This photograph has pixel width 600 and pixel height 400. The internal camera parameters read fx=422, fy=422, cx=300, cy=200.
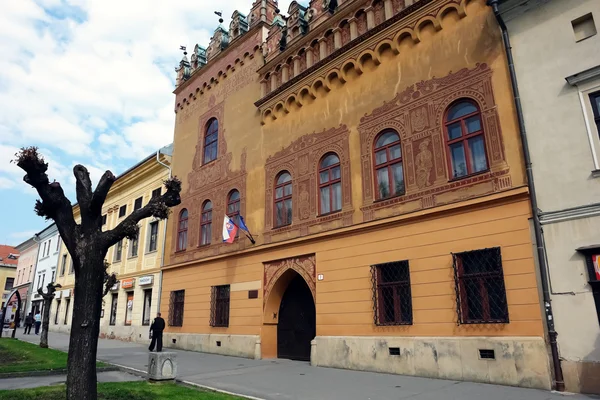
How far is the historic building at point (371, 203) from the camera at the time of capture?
415 inches

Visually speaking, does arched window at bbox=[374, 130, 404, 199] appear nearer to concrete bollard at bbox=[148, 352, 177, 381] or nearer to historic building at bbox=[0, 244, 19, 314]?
concrete bollard at bbox=[148, 352, 177, 381]

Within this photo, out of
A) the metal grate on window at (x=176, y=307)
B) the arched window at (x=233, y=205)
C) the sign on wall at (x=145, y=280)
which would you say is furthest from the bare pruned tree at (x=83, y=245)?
the sign on wall at (x=145, y=280)

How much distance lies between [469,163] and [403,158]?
6.64 feet

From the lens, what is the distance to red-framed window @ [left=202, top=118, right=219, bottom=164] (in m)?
22.1

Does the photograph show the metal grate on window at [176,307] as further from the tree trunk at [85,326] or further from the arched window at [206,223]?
the tree trunk at [85,326]

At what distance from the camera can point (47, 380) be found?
10828 mm

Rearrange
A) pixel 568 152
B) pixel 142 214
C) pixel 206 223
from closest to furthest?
pixel 142 214, pixel 568 152, pixel 206 223

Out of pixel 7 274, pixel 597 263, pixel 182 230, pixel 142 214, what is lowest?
pixel 597 263

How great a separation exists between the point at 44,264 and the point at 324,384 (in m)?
42.7

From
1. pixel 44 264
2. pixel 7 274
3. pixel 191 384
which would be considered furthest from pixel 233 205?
pixel 7 274

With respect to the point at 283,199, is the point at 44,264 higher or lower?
higher

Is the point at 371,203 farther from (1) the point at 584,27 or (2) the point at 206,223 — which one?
(2) the point at 206,223

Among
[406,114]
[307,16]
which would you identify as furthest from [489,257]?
[307,16]

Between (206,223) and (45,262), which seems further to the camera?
(45,262)
